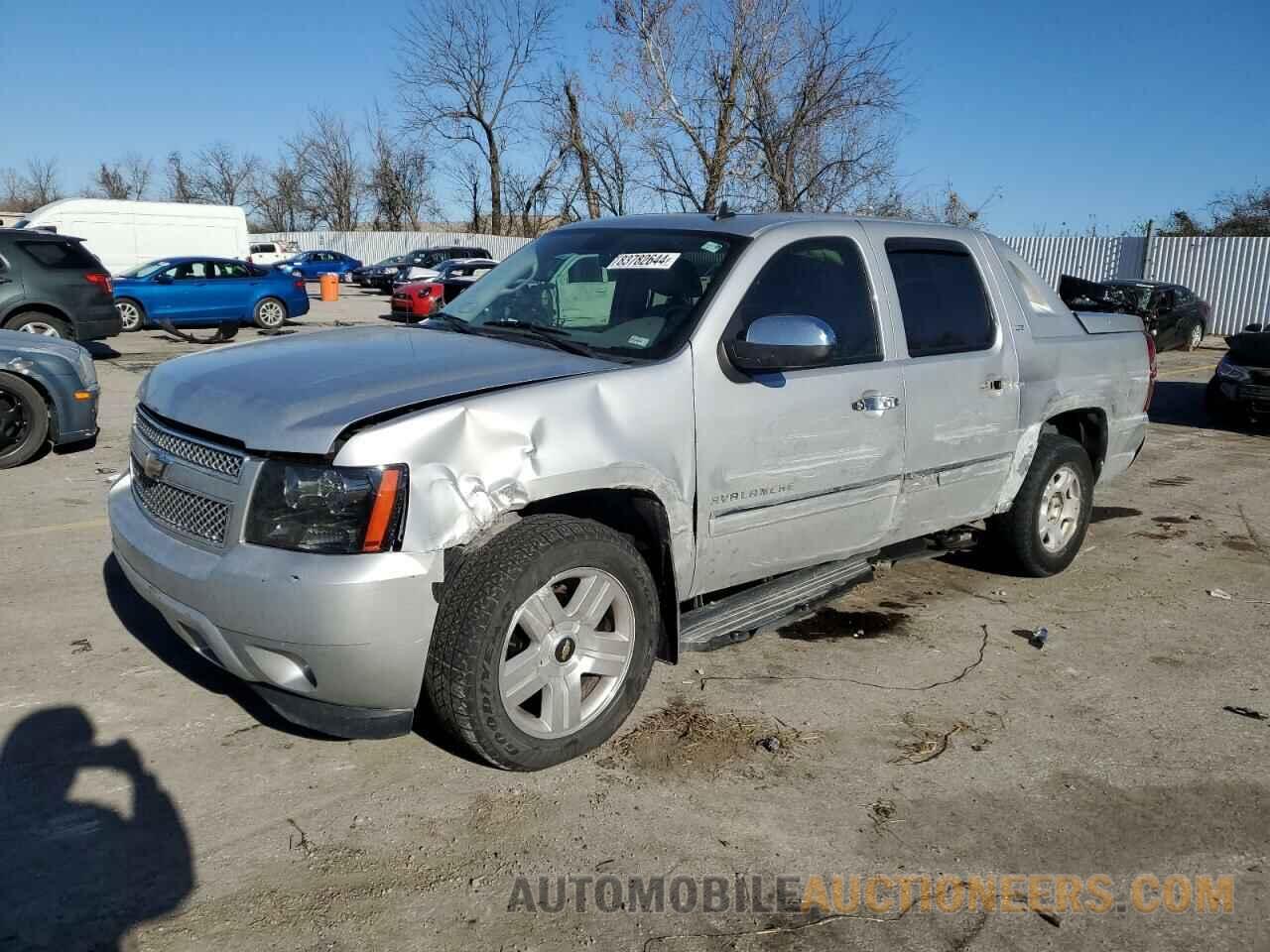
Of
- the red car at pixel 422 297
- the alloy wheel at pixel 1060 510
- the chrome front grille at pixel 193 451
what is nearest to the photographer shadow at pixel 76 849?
the chrome front grille at pixel 193 451

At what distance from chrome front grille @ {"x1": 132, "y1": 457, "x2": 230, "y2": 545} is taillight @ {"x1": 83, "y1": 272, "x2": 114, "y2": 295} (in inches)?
472

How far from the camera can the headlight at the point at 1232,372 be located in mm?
11273

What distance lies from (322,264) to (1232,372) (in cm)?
→ 3624

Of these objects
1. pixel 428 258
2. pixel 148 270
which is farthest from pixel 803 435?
pixel 428 258

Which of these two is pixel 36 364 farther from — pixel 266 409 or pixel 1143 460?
pixel 1143 460

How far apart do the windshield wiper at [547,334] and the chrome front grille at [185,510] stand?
135 centimetres

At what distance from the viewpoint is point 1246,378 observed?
1120cm

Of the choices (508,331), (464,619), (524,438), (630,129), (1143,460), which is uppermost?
(630,129)

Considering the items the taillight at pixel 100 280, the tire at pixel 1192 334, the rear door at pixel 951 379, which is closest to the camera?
the rear door at pixel 951 379

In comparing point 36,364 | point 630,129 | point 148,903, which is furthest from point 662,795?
point 630,129

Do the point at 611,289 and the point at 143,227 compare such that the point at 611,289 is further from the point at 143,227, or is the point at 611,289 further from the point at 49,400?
the point at 143,227

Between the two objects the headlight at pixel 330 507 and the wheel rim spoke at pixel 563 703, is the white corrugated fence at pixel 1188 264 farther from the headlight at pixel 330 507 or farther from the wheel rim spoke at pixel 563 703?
the headlight at pixel 330 507

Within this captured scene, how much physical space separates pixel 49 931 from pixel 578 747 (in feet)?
5.15

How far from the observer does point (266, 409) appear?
3.03 metres
